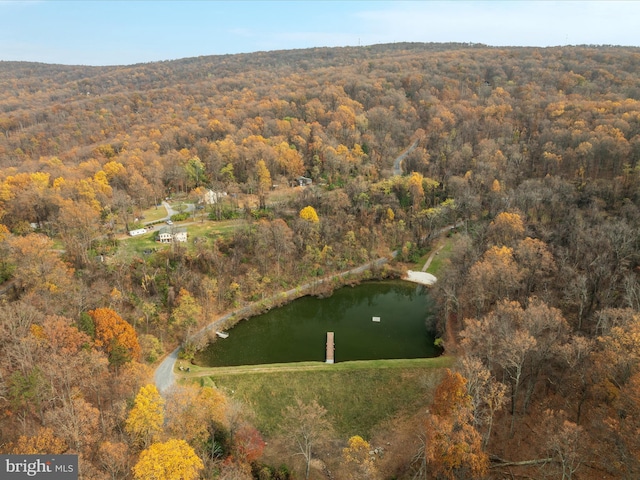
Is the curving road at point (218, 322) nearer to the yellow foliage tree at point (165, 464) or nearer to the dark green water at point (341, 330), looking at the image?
the dark green water at point (341, 330)

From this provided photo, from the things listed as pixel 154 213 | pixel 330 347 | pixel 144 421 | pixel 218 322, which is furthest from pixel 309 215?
pixel 144 421

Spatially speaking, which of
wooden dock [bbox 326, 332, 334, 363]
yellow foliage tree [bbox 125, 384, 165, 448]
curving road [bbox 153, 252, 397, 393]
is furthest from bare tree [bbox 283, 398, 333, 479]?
curving road [bbox 153, 252, 397, 393]

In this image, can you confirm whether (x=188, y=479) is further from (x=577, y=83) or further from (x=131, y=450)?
(x=577, y=83)

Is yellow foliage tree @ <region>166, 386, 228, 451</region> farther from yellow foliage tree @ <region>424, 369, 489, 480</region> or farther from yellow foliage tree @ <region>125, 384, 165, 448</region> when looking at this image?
yellow foliage tree @ <region>424, 369, 489, 480</region>

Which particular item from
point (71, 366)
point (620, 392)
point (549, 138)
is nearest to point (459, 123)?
point (549, 138)

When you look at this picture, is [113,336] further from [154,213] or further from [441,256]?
[441,256]

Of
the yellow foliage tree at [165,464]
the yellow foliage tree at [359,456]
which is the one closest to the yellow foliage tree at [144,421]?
the yellow foliage tree at [165,464]
